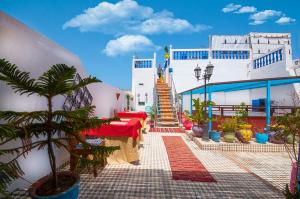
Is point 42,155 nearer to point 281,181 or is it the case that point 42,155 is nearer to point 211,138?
point 281,181

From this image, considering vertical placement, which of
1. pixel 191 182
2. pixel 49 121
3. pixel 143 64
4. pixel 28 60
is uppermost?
pixel 143 64

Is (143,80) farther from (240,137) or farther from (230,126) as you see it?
(240,137)

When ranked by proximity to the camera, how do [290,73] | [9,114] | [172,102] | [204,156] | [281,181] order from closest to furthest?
[9,114], [281,181], [204,156], [172,102], [290,73]

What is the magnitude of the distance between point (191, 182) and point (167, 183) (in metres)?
0.47

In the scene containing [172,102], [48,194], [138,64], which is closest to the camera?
[48,194]

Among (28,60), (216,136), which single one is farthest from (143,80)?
(28,60)

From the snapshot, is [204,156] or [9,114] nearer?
[9,114]

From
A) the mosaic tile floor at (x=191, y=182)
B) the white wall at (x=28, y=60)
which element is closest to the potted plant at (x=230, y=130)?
the mosaic tile floor at (x=191, y=182)

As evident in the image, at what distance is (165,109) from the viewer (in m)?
14.0

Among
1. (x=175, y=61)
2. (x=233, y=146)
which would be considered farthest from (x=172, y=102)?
(x=233, y=146)

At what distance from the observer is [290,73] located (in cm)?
1575

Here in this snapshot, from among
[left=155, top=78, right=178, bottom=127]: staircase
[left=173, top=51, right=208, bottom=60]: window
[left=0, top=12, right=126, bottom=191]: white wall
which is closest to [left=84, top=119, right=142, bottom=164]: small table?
[left=0, top=12, right=126, bottom=191]: white wall

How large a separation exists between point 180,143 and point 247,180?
3834 millimetres

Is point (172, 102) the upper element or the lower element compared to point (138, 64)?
lower
